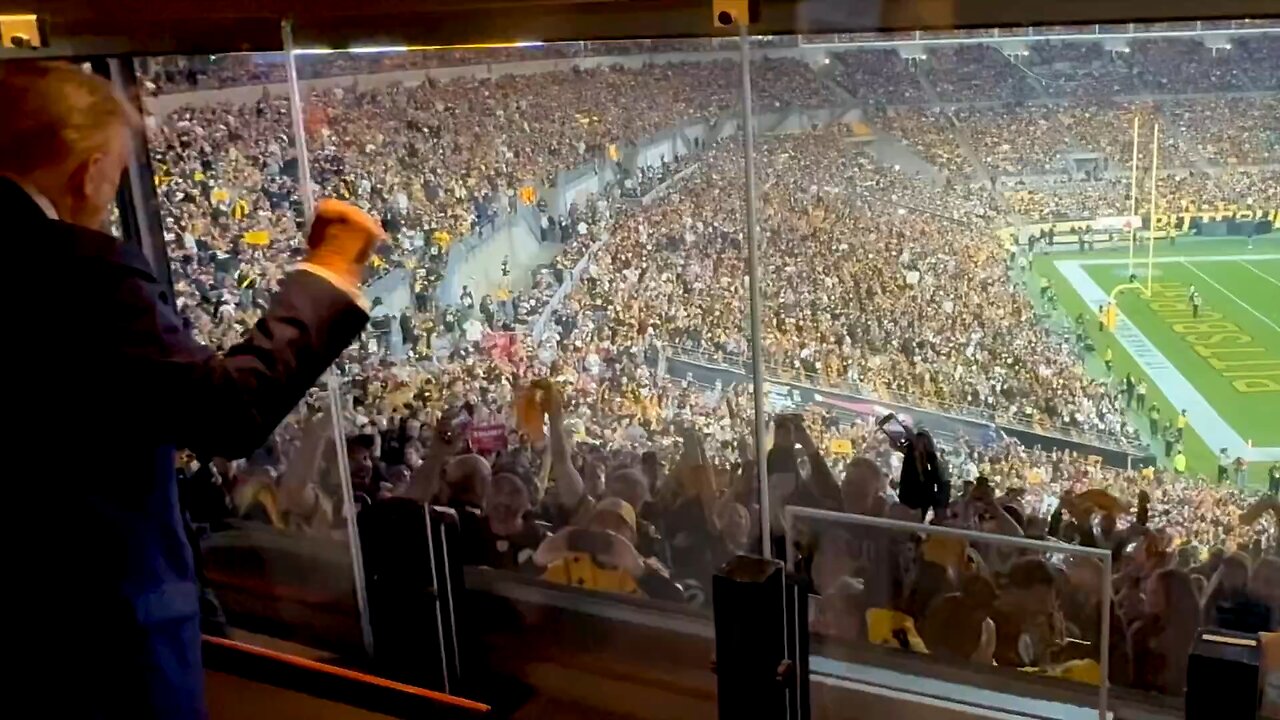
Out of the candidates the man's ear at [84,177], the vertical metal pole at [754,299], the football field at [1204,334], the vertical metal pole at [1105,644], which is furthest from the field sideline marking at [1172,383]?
the man's ear at [84,177]

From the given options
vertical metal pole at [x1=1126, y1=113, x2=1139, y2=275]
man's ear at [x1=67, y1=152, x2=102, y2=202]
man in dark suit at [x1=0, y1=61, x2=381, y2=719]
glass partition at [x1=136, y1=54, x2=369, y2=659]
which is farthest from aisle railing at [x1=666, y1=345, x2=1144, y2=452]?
man's ear at [x1=67, y1=152, x2=102, y2=202]

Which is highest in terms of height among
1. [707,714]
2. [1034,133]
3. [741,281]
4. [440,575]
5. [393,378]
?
[1034,133]

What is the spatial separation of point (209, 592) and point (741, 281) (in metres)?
1.30

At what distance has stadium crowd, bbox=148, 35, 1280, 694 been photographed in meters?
1.43

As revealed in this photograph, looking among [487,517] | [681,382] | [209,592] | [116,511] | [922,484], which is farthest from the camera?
[209,592]

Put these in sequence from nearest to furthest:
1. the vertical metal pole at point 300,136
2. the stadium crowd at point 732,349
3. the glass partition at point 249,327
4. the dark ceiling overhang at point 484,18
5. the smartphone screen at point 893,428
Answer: the dark ceiling overhang at point 484,18 < the stadium crowd at point 732,349 < the smartphone screen at point 893,428 < the vertical metal pole at point 300,136 < the glass partition at point 249,327

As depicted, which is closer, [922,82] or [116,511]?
[116,511]

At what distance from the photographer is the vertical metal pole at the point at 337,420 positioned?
1840 millimetres

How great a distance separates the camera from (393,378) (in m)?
1.95

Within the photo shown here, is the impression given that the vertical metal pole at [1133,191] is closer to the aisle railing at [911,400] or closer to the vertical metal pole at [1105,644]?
the aisle railing at [911,400]

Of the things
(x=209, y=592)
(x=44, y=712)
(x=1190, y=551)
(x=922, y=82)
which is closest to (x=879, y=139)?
(x=922, y=82)

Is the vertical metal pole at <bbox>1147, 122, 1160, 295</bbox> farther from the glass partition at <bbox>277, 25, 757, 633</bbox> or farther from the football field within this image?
the glass partition at <bbox>277, 25, 757, 633</bbox>

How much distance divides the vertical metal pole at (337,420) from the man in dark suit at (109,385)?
0.61 meters

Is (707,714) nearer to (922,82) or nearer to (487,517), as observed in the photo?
(487,517)
